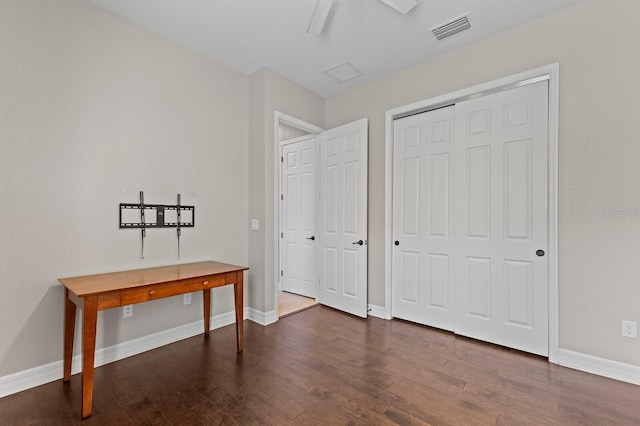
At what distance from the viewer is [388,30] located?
8.73 feet

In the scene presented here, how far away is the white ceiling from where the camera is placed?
2.36 meters

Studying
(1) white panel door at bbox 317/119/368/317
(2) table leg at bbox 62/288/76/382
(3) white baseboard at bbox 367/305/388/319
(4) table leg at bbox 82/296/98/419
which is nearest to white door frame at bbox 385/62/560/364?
(1) white panel door at bbox 317/119/368/317

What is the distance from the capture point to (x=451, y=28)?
8.63 feet

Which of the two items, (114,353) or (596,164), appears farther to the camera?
(114,353)

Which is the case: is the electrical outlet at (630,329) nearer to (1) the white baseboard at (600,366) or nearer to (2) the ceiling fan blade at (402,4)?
(1) the white baseboard at (600,366)

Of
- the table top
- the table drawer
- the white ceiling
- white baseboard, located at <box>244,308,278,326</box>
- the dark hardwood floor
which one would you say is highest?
the white ceiling

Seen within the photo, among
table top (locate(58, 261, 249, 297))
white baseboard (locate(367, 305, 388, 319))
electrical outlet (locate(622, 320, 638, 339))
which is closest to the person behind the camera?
table top (locate(58, 261, 249, 297))

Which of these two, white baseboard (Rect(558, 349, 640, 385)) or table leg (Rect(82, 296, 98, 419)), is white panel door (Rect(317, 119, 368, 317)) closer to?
white baseboard (Rect(558, 349, 640, 385))

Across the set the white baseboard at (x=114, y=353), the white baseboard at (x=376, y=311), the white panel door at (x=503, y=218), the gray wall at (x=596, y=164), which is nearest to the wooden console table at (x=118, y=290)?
the white baseboard at (x=114, y=353)

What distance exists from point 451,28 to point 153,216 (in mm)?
3162

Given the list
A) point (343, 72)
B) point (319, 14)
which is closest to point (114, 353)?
point (319, 14)

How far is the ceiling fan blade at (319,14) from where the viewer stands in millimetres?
1972

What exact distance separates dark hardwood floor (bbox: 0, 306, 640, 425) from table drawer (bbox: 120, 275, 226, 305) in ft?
2.04

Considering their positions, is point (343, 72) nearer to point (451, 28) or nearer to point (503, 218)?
point (451, 28)
